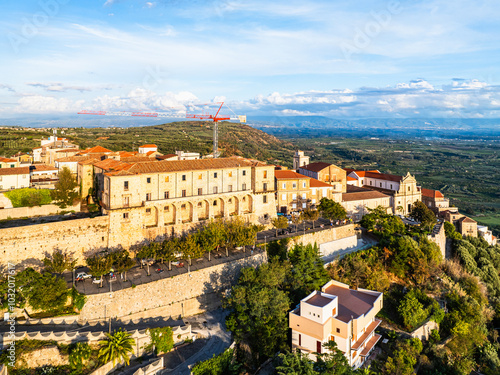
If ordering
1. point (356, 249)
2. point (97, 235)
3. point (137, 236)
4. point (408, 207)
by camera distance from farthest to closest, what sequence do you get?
point (408, 207), point (356, 249), point (137, 236), point (97, 235)

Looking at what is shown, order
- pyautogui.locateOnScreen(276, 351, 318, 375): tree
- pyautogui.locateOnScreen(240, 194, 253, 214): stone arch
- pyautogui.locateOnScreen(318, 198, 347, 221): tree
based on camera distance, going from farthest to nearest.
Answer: pyautogui.locateOnScreen(318, 198, 347, 221): tree → pyautogui.locateOnScreen(240, 194, 253, 214): stone arch → pyautogui.locateOnScreen(276, 351, 318, 375): tree

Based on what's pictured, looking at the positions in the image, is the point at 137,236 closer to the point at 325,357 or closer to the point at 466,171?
the point at 325,357

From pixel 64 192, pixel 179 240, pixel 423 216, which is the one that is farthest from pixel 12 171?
pixel 423 216

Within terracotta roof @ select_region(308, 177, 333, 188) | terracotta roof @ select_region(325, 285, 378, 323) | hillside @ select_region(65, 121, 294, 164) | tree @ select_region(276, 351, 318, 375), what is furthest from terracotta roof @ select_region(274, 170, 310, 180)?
hillside @ select_region(65, 121, 294, 164)

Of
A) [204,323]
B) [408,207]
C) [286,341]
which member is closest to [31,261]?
[204,323]

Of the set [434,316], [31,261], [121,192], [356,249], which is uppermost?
[121,192]

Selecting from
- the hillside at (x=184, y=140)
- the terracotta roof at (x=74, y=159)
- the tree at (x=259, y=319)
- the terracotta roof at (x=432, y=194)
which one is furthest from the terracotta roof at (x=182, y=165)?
the hillside at (x=184, y=140)

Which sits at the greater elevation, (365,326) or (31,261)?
(31,261)

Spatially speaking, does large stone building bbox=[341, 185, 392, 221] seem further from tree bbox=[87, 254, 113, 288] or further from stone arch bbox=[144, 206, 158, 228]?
tree bbox=[87, 254, 113, 288]
